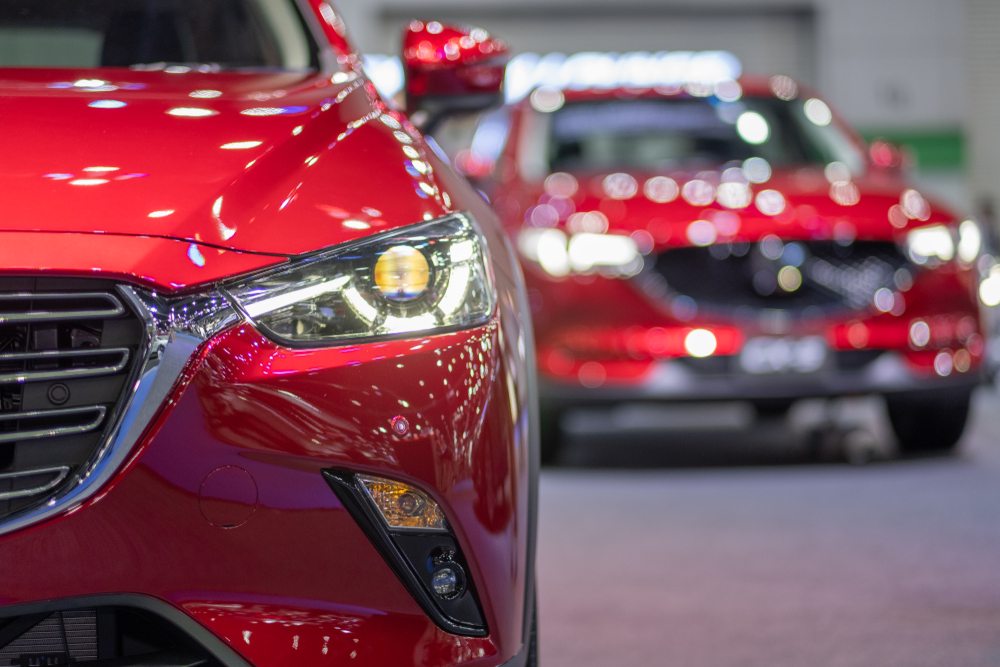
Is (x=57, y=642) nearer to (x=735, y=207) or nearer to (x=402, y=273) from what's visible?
(x=402, y=273)

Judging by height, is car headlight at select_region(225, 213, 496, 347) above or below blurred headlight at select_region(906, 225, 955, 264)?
below

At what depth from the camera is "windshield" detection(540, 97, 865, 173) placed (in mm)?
4930

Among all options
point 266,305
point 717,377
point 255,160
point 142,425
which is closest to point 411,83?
point 255,160

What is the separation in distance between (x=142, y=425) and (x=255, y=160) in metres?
0.41

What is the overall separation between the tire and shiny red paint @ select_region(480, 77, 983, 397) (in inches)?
5.4

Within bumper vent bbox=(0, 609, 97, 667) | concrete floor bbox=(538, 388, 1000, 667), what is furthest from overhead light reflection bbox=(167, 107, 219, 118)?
concrete floor bbox=(538, 388, 1000, 667)

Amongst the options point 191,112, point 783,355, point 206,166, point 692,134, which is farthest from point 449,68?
point 692,134

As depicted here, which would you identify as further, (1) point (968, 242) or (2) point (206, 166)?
(1) point (968, 242)

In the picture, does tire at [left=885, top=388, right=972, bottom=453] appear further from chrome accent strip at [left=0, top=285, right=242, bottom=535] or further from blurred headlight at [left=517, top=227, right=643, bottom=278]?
chrome accent strip at [left=0, top=285, right=242, bottom=535]

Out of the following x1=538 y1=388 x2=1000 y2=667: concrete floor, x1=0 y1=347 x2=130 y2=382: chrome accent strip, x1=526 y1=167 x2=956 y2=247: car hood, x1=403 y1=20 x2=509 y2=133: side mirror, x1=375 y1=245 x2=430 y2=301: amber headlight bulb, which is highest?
x1=403 y1=20 x2=509 y2=133: side mirror

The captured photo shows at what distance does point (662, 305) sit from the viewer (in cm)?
405

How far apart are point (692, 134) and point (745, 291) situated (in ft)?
3.95

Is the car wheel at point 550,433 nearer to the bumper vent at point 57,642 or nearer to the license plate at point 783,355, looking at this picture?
the license plate at point 783,355

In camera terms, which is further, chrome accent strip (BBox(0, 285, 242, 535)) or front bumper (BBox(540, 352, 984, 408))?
front bumper (BBox(540, 352, 984, 408))
